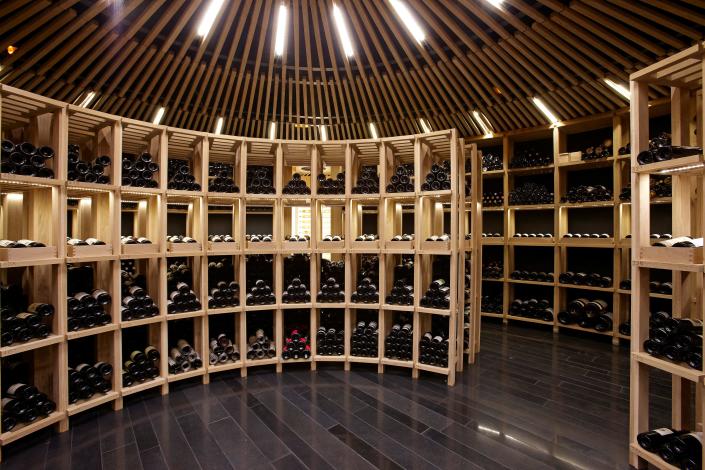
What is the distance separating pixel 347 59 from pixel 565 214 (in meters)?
4.62

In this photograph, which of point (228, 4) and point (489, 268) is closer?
point (228, 4)

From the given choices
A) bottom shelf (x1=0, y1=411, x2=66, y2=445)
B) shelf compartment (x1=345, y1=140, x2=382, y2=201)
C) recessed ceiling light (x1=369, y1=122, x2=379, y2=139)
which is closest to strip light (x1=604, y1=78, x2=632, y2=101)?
shelf compartment (x1=345, y1=140, x2=382, y2=201)

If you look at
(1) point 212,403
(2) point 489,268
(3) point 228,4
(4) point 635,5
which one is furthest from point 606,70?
(1) point 212,403

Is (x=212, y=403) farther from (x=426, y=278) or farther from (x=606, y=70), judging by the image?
(x=606, y=70)

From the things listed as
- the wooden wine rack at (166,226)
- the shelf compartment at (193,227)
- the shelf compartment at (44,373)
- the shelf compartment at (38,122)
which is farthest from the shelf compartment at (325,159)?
the shelf compartment at (44,373)

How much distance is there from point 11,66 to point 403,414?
590cm

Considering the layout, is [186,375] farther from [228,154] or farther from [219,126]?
[219,126]

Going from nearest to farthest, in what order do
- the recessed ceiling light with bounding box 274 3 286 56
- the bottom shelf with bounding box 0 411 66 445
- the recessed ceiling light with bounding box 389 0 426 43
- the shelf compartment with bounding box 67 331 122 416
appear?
1. the bottom shelf with bounding box 0 411 66 445
2. the shelf compartment with bounding box 67 331 122 416
3. the recessed ceiling light with bounding box 389 0 426 43
4. the recessed ceiling light with bounding box 274 3 286 56

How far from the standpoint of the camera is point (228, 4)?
414 centimetres

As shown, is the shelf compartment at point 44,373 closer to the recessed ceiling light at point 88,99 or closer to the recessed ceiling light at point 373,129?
the recessed ceiling light at point 88,99

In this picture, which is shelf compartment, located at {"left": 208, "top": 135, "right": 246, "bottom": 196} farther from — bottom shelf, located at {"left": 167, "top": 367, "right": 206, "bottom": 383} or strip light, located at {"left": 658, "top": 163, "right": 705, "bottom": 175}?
strip light, located at {"left": 658, "top": 163, "right": 705, "bottom": 175}

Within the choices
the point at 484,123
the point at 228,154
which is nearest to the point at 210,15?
the point at 228,154

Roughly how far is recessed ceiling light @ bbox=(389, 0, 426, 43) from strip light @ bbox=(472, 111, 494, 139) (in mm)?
2307

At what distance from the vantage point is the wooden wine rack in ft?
9.58
